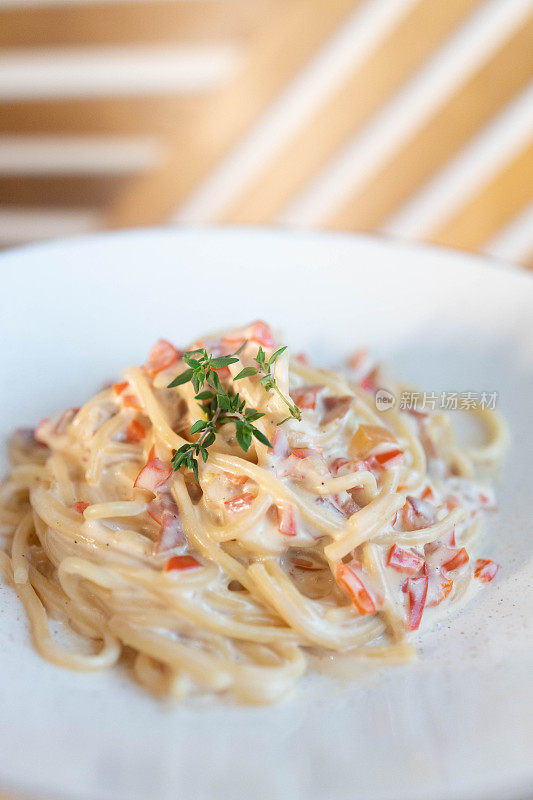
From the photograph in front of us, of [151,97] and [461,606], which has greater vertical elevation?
[151,97]

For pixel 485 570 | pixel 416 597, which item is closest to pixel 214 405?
pixel 416 597

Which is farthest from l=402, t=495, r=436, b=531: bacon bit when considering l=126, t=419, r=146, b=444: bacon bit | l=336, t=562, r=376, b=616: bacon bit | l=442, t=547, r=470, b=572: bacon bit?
l=126, t=419, r=146, b=444: bacon bit

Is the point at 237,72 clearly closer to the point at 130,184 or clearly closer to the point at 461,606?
the point at 130,184

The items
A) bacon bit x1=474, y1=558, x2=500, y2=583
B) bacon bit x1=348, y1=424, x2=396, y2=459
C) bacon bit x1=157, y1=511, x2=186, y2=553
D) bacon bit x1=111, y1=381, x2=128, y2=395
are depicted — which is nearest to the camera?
bacon bit x1=157, y1=511, x2=186, y2=553

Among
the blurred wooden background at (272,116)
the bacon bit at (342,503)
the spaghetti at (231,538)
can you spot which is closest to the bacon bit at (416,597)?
the spaghetti at (231,538)

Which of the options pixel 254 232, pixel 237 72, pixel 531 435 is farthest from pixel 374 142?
pixel 531 435

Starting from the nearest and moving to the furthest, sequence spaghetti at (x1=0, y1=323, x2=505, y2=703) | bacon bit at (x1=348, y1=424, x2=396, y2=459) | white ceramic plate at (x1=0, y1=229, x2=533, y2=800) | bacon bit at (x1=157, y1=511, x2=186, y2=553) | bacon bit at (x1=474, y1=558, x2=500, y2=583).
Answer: white ceramic plate at (x1=0, y1=229, x2=533, y2=800), spaghetti at (x1=0, y1=323, x2=505, y2=703), bacon bit at (x1=157, y1=511, x2=186, y2=553), bacon bit at (x1=474, y1=558, x2=500, y2=583), bacon bit at (x1=348, y1=424, x2=396, y2=459)

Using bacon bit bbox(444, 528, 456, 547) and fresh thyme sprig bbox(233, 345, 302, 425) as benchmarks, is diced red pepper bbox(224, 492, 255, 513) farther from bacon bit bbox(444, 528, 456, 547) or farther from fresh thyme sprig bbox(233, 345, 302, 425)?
bacon bit bbox(444, 528, 456, 547)
